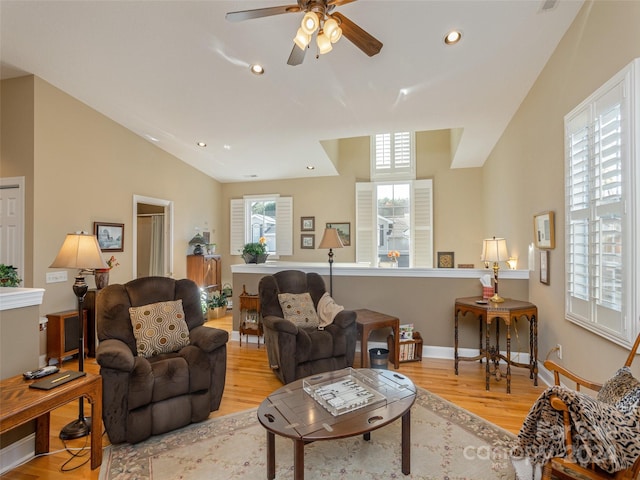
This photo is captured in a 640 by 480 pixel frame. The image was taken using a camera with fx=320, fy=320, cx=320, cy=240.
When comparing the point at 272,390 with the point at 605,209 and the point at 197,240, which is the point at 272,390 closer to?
the point at 605,209

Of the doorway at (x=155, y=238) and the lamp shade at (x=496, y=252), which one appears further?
the doorway at (x=155, y=238)

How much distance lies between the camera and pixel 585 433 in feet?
4.36

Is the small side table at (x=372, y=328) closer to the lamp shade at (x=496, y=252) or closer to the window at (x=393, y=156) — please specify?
the lamp shade at (x=496, y=252)

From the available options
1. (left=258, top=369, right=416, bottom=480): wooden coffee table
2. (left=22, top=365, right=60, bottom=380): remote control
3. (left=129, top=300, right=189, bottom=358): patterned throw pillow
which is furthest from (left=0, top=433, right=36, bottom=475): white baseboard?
(left=258, top=369, right=416, bottom=480): wooden coffee table

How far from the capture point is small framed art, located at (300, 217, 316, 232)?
22.5ft

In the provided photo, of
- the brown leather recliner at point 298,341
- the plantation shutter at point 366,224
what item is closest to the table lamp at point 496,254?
the brown leather recliner at point 298,341

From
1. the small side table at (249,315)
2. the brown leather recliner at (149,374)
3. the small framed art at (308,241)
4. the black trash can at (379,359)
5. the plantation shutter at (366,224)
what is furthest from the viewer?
the small framed art at (308,241)

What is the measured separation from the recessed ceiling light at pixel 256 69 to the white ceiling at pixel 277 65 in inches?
2.2

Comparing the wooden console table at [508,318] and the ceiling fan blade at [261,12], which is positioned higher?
the ceiling fan blade at [261,12]

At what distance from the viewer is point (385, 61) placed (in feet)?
10.4

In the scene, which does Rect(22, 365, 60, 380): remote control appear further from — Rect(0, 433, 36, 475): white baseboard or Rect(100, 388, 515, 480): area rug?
Rect(100, 388, 515, 480): area rug

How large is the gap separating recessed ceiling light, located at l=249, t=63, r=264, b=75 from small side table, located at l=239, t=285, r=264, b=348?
271 cm

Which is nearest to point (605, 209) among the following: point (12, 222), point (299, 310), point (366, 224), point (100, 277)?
point (299, 310)

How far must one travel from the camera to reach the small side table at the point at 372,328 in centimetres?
344
